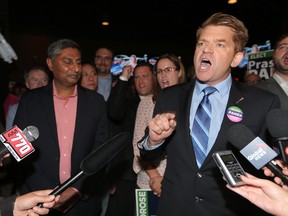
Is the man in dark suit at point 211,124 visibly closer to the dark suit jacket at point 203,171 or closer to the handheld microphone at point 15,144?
the dark suit jacket at point 203,171

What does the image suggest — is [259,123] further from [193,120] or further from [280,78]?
[280,78]

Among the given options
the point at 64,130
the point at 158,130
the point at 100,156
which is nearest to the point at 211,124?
the point at 158,130

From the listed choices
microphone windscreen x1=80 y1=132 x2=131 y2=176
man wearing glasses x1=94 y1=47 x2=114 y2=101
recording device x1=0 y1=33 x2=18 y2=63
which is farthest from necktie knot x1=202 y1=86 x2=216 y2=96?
man wearing glasses x1=94 y1=47 x2=114 y2=101

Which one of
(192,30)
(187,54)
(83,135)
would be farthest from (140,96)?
(187,54)

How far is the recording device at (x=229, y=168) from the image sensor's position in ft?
3.83

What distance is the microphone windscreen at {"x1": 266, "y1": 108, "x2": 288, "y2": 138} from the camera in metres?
1.25

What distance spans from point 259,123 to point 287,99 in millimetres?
1348

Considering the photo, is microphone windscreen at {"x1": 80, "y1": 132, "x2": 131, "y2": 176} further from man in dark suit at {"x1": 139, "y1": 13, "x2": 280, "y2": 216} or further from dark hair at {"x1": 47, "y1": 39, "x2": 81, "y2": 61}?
dark hair at {"x1": 47, "y1": 39, "x2": 81, "y2": 61}

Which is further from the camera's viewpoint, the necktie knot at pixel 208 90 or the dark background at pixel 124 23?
the dark background at pixel 124 23

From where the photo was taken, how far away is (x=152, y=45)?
46.0ft

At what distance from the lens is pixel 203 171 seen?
1847mm

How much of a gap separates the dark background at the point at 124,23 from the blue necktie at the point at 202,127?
25.3 ft

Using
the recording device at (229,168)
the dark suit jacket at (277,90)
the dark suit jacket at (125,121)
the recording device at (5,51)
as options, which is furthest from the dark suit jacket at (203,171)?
the recording device at (5,51)

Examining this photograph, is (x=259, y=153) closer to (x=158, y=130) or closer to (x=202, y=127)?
(x=158, y=130)
